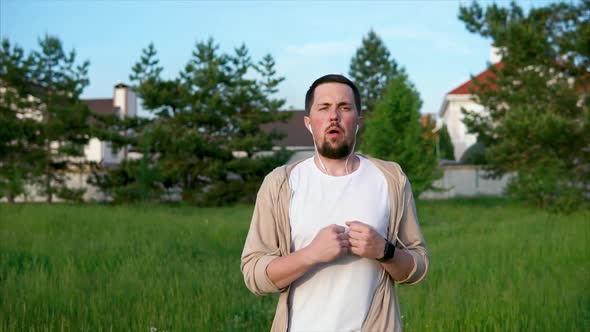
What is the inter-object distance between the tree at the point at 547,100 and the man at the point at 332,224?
45.6 feet

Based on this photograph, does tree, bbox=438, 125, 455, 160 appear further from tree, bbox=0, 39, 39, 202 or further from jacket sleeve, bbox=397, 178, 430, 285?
jacket sleeve, bbox=397, 178, 430, 285

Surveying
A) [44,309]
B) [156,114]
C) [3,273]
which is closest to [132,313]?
[44,309]

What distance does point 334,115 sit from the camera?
216 centimetres

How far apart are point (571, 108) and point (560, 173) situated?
77.3 inches

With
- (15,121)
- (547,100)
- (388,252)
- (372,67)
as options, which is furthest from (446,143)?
(388,252)

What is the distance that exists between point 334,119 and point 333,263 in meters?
0.53

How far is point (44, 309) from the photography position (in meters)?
5.17

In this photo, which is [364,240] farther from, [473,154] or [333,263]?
[473,154]

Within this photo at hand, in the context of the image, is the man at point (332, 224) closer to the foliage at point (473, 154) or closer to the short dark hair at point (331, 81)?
the short dark hair at point (331, 81)

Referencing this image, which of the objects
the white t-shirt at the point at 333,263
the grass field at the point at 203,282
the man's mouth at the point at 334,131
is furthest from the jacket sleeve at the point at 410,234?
the grass field at the point at 203,282

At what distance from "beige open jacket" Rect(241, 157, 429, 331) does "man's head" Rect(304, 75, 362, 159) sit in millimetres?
183

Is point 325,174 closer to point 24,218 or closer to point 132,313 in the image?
point 132,313

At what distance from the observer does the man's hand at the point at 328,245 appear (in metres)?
1.93

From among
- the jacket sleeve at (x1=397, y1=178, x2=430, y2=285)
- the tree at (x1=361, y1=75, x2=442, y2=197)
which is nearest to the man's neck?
the jacket sleeve at (x1=397, y1=178, x2=430, y2=285)
